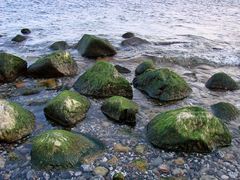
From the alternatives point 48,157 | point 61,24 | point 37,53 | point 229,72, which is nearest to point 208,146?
point 48,157

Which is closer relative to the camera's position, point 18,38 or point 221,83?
point 221,83

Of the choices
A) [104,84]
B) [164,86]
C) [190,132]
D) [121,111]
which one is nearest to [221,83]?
[164,86]

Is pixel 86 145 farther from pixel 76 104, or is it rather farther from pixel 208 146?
pixel 208 146

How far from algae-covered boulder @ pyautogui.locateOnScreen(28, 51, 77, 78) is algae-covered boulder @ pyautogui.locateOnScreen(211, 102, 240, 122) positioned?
212 inches

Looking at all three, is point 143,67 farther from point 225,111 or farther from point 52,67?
point 225,111

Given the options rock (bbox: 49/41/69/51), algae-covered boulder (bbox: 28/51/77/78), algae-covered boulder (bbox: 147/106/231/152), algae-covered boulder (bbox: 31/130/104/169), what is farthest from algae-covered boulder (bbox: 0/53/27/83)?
algae-covered boulder (bbox: 147/106/231/152)

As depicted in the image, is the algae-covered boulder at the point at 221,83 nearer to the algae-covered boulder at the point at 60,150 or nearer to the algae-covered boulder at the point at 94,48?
the algae-covered boulder at the point at 94,48

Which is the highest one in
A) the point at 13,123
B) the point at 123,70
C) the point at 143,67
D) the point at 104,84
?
the point at 13,123

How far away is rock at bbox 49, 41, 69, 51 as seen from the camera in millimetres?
17825

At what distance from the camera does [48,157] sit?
7.96 meters

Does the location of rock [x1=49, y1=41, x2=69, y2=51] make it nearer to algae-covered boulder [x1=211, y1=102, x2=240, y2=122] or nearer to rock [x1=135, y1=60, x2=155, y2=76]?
rock [x1=135, y1=60, x2=155, y2=76]

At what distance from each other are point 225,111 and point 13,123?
5.58 m

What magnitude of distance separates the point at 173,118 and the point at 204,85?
4.54 metres

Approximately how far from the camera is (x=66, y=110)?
32.3ft
